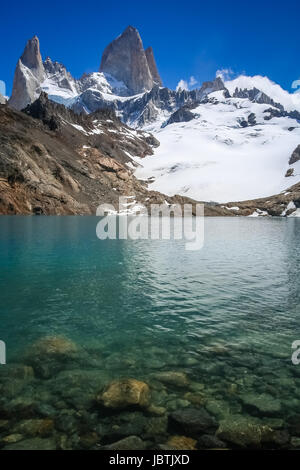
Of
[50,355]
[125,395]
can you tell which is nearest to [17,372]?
[50,355]

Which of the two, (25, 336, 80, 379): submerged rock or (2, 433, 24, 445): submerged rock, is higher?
(25, 336, 80, 379): submerged rock

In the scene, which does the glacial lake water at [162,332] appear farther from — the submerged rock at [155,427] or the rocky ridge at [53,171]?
the rocky ridge at [53,171]

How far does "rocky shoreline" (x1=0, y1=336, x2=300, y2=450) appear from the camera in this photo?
288 inches

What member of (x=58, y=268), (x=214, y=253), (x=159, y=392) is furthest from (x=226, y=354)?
(x=214, y=253)

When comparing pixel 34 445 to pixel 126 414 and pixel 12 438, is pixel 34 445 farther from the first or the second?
pixel 126 414

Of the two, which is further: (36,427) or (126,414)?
(126,414)

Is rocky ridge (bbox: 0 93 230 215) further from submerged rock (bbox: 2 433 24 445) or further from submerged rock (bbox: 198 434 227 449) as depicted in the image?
submerged rock (bbox: 198 434 227 449)

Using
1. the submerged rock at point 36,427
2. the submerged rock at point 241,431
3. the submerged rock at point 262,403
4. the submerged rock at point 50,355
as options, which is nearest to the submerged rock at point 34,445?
the submerged rock at point 36,427

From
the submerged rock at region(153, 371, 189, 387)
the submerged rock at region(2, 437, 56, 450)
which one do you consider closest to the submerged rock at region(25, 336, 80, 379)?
the submerged rock at region(2, 437, 56, 450)

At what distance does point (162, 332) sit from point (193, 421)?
5.97 meters

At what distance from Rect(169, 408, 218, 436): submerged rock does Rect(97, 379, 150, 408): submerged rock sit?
1004 millimetres

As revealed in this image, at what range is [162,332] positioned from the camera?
45.6 feet

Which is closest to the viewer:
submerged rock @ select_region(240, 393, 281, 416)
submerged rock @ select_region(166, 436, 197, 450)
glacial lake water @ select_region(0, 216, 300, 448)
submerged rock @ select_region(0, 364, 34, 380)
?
submerged rock @ select_region(166, 436, 197, 450)
